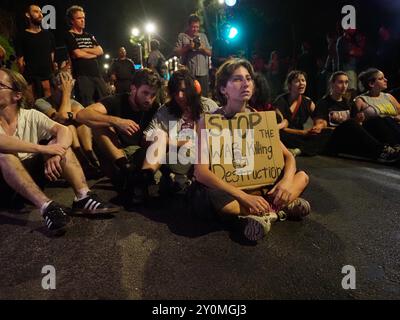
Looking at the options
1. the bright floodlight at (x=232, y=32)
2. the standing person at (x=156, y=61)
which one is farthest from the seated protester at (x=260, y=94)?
the standing person at (x=156, y=61)

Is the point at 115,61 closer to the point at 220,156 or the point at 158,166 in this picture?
the point at 158,166

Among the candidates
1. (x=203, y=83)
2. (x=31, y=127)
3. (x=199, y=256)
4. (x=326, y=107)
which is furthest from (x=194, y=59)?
(x=199, y=256)

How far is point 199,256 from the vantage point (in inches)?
96.8

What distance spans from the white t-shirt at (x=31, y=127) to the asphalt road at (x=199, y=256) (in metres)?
0.72

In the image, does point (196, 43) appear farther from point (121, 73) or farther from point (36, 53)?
point (36, 53)

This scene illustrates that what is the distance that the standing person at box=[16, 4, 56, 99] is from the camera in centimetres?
551

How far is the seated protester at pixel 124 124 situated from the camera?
12.1 ft

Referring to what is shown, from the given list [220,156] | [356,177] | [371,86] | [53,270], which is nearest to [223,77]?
[220,156]

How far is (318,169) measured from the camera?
4.86 m

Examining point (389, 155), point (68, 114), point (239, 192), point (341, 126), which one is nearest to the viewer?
point (239, 192)

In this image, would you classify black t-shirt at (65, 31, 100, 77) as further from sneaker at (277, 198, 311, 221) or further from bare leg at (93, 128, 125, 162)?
sneaker at (277, 198, 311, 221)

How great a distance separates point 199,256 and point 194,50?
4.86m

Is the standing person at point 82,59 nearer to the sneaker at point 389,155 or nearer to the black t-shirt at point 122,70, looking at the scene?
the black t-shirt at point 122,70

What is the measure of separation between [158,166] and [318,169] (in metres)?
2.46
